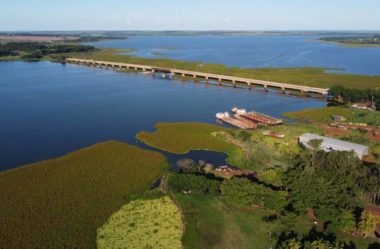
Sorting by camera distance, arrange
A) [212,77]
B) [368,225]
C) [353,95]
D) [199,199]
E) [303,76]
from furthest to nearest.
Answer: [303,76] < [212,77] < [353,95] < [199,199] < [368,225]

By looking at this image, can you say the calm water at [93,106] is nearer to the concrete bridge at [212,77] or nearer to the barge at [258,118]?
the concrete bridge at [212,77]

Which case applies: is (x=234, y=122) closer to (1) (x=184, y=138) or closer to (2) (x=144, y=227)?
(1) (x=184, y=138)

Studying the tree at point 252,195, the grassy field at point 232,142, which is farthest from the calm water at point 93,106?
the tree at point 252,195

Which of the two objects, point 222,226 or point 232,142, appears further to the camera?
point 232,142

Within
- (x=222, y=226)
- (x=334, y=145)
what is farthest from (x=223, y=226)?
(x=334, y=145)

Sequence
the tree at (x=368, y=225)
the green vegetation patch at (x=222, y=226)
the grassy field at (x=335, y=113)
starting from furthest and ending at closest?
the grassy field at (x=335, y=113)
the green vegetation patch at (x=222, y=226)
the tree at (x=368, y=225)

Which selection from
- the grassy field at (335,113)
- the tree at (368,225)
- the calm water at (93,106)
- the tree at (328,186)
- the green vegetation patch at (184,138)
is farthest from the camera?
the grassy field at (335,113)
